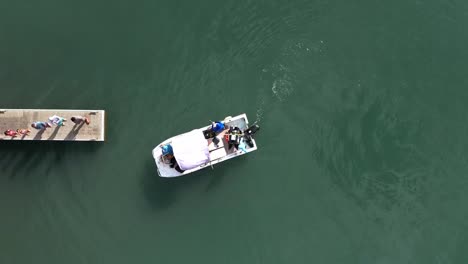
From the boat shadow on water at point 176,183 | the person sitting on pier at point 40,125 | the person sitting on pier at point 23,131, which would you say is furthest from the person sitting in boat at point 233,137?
the person sitting on pier at point 23,131

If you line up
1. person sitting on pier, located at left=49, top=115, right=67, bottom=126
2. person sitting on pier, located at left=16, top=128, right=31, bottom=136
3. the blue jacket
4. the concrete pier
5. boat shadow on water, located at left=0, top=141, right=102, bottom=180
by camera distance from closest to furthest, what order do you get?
person sitting on pier, located at left=49, top=115, right=67, bottom=126 → the blue jacket → person sitting on pier, located at left=16, top=128, right=31, bottom=136 → the concrete pier → boat shadow on water, located at left=0, top=141, right=102, bottom=180

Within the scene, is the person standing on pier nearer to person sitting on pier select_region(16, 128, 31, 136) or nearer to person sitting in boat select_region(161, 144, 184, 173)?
person sitting on pier select_region(16, 128, 31, 136)

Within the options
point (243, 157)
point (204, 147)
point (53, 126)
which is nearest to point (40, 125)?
point (53, 126)

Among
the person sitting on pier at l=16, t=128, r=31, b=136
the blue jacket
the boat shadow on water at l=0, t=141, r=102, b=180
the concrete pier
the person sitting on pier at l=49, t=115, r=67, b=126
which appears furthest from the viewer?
Result: the boat shadow on water at l=0, t=141, r=102, b=180

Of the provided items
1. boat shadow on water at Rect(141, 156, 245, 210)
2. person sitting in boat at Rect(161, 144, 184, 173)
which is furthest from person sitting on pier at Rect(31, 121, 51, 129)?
person sitting in boat at Rect(161, 144, 184, 173)

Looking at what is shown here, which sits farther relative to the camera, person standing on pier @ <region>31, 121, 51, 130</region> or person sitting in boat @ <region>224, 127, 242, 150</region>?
person sitting in boat @ <region>224, 127, 242, 150</region>

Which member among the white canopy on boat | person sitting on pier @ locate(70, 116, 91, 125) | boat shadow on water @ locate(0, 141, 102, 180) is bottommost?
the white canopy on boat

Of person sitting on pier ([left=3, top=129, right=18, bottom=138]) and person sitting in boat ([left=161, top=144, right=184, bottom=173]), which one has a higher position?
person sitting on pier ([left=3, top=129, right=18, bottom=138])
